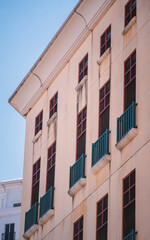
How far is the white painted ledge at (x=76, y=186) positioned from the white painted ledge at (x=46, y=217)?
206 centimetres

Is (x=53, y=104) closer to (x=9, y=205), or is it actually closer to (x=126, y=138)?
(x=126, y=138)

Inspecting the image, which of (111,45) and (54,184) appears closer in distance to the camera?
(111,45)

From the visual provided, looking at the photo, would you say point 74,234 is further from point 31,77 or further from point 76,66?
point 31,77

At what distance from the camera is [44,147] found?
113ft

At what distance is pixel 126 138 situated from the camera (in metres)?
25.8

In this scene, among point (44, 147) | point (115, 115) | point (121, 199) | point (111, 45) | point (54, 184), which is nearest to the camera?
point (121, 199)

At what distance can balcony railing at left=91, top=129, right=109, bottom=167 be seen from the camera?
2750 centimetres

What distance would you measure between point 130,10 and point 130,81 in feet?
11.2

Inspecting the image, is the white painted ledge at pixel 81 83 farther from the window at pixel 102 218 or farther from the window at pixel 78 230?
the window at pixel 102 218

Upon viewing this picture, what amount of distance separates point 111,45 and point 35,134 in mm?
8395

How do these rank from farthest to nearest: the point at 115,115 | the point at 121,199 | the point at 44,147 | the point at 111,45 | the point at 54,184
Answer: the point at 44,147, the point at 54,184, the point at 111,45, the point at 115,115, the point at 121,199

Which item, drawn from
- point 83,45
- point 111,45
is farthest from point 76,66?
point 111,45

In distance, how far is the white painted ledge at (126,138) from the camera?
25.5 m

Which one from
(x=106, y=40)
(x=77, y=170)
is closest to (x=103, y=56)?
(x=106, y=40)
